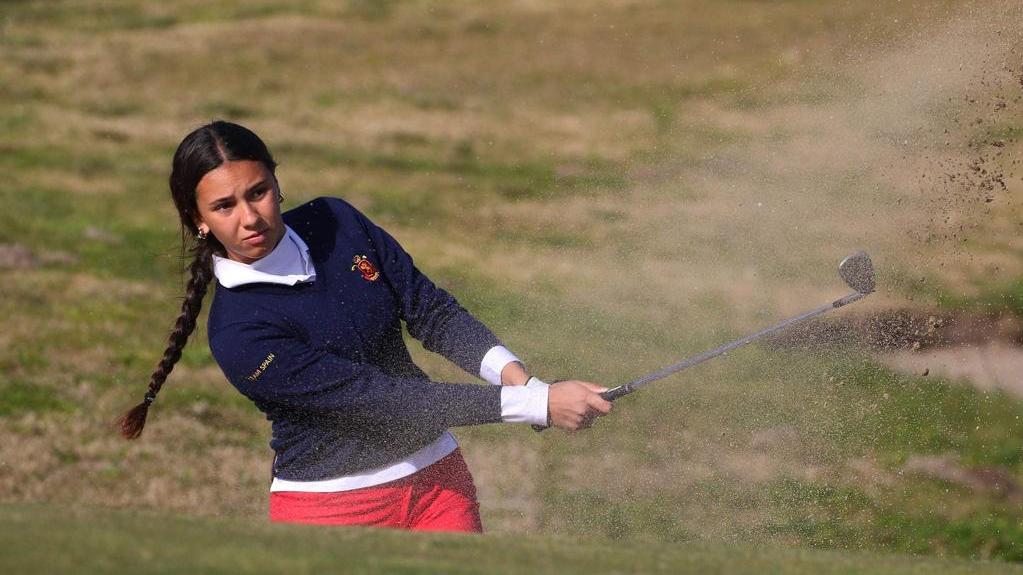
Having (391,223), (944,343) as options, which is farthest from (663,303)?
(391,223)

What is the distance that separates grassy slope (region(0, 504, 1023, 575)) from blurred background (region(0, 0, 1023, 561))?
2.54 m

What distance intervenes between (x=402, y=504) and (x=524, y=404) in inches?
22.2

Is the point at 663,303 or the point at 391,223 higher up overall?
the point at 391,223

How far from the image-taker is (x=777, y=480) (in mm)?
7785

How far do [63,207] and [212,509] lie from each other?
878cm

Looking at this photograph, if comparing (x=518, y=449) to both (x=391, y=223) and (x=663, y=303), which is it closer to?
(x=663, y=303)

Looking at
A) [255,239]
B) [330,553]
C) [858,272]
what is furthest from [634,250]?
[330,553]

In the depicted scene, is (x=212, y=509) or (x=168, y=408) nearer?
(x=212, y=509)

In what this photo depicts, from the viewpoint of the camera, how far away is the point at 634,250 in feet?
44.6

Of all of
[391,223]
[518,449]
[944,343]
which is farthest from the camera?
[391,223]

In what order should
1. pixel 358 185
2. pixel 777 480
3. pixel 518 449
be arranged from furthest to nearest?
pixel 358 185 → pixel 518 449 → pixel 777 480

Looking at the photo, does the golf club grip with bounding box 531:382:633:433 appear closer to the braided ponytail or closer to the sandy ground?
the braided ponytail

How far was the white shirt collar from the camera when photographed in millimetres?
4887

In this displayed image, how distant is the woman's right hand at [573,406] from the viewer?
15.9 ft
